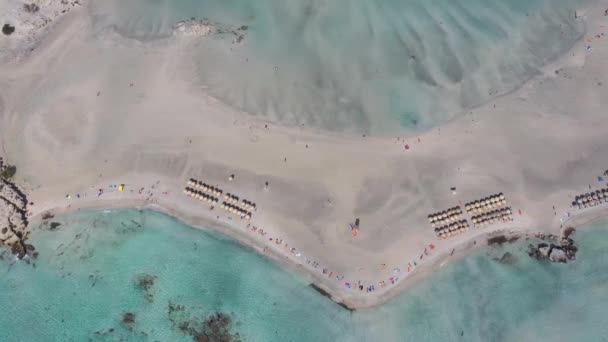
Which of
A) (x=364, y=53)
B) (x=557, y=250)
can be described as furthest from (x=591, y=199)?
(x=364, y=53)

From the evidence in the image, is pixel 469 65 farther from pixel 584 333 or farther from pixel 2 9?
pixel 2 9

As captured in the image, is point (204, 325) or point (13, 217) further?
point (13, 217)

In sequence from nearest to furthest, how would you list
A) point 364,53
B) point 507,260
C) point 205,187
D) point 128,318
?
point 364,53, point 128,318, point 507,260, point 205,187

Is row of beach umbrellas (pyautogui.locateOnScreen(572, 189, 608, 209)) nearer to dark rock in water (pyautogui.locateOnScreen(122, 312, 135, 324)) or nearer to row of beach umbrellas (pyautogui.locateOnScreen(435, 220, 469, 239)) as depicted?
row of beach umbrellas (pyautogui.locateOnScreen(435, 220, 469, 239))

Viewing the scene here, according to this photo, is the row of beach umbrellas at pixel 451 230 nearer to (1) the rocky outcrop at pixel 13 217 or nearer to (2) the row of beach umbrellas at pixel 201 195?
(2) the row of beach umbrellas at pixel 201 195

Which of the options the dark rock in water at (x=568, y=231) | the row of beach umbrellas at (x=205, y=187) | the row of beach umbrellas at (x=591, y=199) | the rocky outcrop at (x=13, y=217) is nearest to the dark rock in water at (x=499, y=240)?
the dark rock in water at (x=568, y=231)

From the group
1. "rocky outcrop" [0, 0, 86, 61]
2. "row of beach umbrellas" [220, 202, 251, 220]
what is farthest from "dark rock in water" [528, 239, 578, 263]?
"rocky outcrop" [0, 0, 86, 61]

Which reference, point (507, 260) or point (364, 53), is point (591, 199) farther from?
point (364, 53)

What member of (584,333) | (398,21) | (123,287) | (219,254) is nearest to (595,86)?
(398,21)
